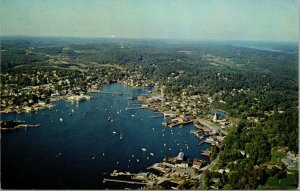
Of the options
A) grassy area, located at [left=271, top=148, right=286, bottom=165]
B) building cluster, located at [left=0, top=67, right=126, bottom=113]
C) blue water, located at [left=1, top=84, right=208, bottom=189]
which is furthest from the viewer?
building cluster, located at [left=0, top=67, right=126, bottom=113]

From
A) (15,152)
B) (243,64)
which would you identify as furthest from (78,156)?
(243,64)

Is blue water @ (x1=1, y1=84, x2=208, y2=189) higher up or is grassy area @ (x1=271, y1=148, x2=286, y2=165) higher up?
grassy area @ (x1=271, y1=148, x2=286, y2=165)

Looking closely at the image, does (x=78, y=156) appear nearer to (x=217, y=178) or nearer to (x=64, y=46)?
(x=217, y=178)

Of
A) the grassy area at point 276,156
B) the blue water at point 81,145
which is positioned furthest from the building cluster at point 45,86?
the grassy area at point 276,156

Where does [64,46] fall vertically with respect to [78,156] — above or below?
above

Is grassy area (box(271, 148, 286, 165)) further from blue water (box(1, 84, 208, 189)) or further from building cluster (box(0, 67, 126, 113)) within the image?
building cluster (box(0, 67, 126, 113))

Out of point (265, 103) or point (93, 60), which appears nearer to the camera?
point (265, 103)

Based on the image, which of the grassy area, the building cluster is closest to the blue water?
the building cluster
